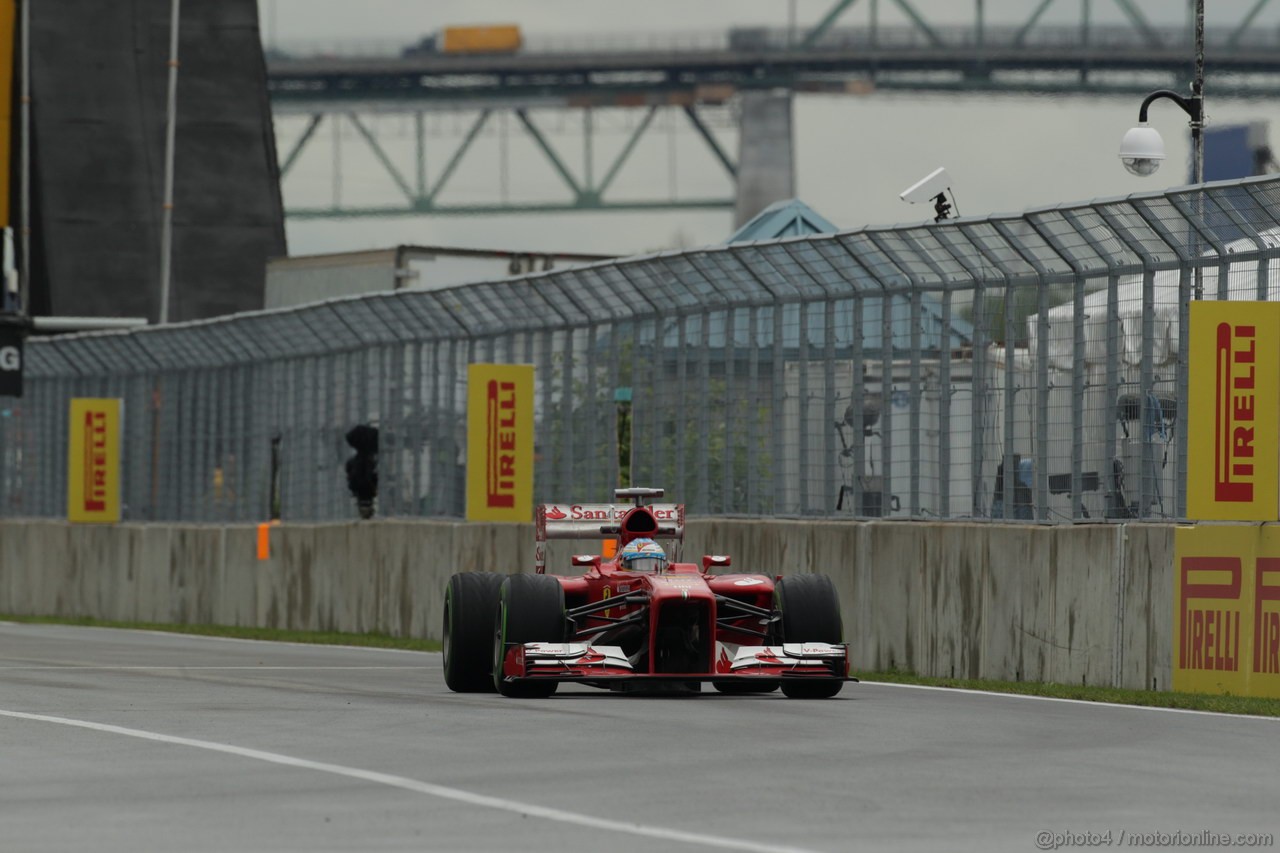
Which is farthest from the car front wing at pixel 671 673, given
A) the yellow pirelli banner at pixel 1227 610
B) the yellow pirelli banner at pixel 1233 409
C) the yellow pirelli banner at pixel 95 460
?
the yellow pirelli banner at pixel 95 460

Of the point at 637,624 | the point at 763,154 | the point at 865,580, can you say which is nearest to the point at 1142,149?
the point at 865,580

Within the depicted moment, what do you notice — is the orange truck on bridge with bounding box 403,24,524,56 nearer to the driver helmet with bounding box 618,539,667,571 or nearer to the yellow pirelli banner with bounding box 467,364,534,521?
the yellow pirelli banner with bounding box 467,364,534,521

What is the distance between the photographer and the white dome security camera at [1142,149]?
22.1 metres

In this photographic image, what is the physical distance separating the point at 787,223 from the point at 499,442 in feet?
40.6

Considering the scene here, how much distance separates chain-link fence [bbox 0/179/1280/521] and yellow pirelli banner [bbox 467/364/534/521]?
27 cm

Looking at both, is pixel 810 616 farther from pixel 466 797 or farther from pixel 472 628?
pixel 466 797

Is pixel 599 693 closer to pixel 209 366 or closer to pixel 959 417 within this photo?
pixel 959 417

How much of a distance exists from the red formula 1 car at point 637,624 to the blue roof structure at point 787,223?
20.9 m

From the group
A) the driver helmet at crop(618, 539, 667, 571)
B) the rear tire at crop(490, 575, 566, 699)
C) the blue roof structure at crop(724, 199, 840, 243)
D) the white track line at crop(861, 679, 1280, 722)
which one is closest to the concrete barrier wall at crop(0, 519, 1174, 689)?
the white track line at crop(861, 679, 1280, 722)

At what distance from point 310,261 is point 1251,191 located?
97.0 ft

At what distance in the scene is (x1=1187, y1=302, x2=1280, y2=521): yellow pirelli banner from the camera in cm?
1758

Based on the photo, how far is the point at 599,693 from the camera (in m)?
17.7

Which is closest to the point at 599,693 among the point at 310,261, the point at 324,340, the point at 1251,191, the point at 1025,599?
the point at 1025,599

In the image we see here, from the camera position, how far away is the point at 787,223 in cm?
3894
